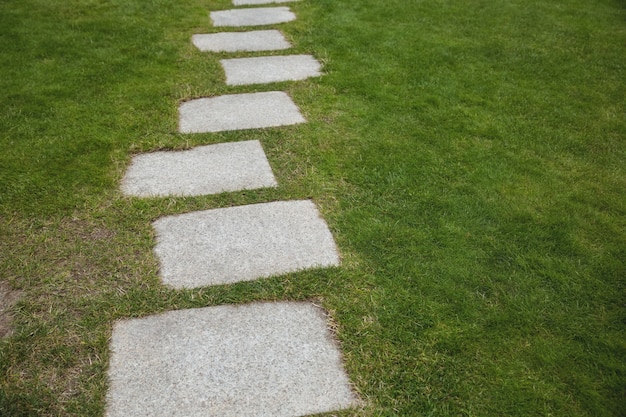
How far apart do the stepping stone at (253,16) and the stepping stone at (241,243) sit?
2824 mm

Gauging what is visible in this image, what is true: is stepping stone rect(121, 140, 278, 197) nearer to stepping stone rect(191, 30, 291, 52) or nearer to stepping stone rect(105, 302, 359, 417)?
stepping stone rect(105, 302, 359, 417)

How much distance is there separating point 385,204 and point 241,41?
246 centimetres

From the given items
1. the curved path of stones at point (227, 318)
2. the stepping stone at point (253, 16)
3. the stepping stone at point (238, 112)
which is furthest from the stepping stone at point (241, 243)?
the stepping stone at point (253, 16)

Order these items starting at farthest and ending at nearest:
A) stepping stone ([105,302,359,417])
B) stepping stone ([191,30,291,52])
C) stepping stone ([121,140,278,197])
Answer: stepping stone ([191,30,291,52]) < stepping stone ([121,140,278,197]) < stepping stone ([105,302,359,417])

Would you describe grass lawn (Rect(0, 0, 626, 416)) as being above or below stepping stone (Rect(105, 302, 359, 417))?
above

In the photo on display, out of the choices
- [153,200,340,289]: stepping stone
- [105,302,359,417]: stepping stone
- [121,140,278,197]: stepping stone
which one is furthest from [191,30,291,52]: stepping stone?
[105,302,359,417]: stepping stone

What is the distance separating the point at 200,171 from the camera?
2.76m

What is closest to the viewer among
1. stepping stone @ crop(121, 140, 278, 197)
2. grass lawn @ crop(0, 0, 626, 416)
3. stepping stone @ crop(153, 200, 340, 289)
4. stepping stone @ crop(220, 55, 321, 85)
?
grass lawn @ crop(0, 0, 626, 416)

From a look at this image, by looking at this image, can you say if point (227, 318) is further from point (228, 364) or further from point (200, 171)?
point (200, 171)

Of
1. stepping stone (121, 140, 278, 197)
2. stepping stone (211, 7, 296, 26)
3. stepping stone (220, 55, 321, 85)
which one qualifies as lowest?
stepping stone (121, 140, 278, 197)

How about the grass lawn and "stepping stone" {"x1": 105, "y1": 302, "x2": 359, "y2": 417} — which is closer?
"stepping stone" {"x1": 105, "y1": 302, "x2": 359, "y2": 417}

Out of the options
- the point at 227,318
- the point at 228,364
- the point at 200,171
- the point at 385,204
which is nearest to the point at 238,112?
the point at 200,171

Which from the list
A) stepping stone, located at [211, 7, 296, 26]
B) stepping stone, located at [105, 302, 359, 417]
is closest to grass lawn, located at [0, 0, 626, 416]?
stepping stone, located at [105, 302, 359, 417]

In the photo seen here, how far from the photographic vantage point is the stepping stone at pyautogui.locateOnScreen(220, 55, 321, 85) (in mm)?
3768
